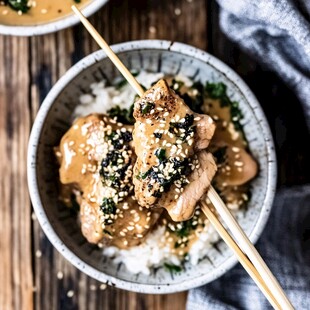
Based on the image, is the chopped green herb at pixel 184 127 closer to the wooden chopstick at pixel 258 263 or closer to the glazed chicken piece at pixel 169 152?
the glazed chicken piece at pixel 169 152

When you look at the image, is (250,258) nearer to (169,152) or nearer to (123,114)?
(169,152)

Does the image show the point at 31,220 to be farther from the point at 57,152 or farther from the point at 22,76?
the point at 22,76

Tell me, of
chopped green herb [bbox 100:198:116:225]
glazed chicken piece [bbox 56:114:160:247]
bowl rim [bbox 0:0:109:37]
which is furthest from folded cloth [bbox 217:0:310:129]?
chopped green herb [bbox 100:198:116:225]

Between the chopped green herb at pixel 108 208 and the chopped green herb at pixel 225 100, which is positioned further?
the chopped green herb at pixel 225 100

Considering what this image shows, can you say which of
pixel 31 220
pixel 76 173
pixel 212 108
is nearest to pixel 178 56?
pixel 212 108

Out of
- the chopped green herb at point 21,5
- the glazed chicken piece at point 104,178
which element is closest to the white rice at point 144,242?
the glazed chicken piece at point 104,178
